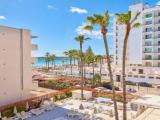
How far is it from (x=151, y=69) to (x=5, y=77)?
42.7m

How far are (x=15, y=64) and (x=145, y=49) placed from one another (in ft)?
141

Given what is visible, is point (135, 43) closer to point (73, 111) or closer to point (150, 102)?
point (150, 102)

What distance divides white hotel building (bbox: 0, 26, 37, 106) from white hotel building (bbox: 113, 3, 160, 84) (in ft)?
103

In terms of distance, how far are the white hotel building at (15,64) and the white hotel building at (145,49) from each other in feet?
103

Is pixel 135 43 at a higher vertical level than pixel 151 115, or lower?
higher

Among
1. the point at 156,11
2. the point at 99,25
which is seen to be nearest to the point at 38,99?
the point at 99,25

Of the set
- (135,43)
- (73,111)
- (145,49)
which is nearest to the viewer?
(73,111)

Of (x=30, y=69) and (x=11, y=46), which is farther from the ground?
(x=11, y=46)

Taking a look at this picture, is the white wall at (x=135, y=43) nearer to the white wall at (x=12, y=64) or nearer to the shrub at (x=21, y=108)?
the white wall at (x=12, y=64)

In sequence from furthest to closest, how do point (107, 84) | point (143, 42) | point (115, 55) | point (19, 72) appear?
point (115, 55) < point (143, 42) < point (107, 84) < point (19, 72)

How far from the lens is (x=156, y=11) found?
6650cm

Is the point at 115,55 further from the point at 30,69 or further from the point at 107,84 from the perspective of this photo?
the point at 30,69

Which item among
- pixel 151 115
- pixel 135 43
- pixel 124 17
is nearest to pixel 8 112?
pixel 151 115

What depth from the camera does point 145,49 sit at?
229 feet
